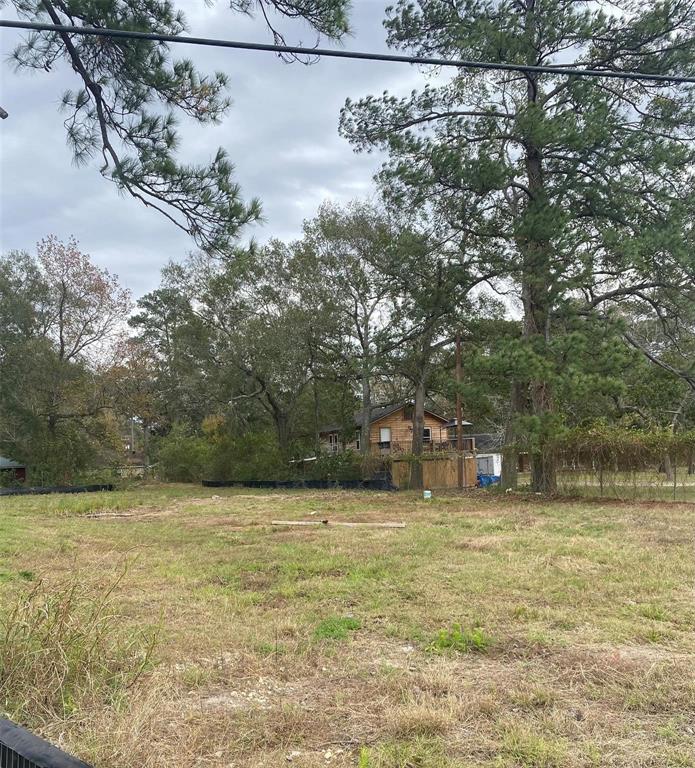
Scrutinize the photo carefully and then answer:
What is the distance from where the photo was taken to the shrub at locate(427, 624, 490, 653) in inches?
146

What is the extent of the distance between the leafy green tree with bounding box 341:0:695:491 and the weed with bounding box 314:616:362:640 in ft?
30.8

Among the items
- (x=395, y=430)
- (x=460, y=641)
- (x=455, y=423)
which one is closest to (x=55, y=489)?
(x=395, y=430)

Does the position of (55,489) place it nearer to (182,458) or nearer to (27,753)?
(182,458)

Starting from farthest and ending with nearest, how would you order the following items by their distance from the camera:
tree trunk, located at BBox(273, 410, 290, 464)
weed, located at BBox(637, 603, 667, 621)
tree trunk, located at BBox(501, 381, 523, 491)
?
tree trunk, located at BBox(273, 410, 290, 464) → tree trunk, located at BBox(501, 381, 523, 491) → weed, located at BBox(637, 603, 667, 621)

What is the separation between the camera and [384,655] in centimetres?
365

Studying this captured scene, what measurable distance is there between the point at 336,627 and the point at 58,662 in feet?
6.11

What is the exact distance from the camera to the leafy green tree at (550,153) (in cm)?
1228

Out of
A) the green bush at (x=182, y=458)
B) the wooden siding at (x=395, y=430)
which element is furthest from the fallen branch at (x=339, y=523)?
the wooden siding at (x=395, y=430)

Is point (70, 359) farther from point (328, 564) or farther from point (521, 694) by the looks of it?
point (521, 694)

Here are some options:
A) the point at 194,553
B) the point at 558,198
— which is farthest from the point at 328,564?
the point at 558,198

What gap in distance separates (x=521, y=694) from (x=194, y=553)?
5326mm

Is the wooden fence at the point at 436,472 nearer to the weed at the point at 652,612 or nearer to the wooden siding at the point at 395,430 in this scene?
the wooden siding at the point at 395,430

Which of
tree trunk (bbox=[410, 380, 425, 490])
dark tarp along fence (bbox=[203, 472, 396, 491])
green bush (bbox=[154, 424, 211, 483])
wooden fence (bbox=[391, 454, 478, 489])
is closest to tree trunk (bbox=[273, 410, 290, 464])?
dark tarp along fence (bbox=[203, 472, 396, 491])

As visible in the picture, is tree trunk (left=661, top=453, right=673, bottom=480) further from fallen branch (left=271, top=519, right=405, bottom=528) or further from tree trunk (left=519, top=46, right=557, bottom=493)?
fallen branch (left=271, top=519, right=405, bottom=528)
